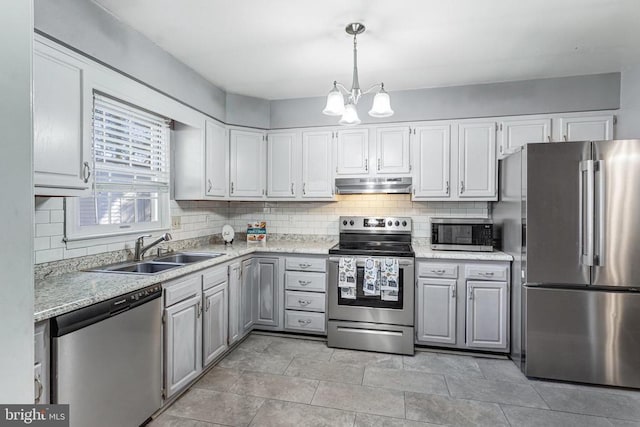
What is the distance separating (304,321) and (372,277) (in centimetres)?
86

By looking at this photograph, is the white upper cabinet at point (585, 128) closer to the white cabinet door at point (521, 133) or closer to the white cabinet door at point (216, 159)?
the white cabinet door at point (521, 133)

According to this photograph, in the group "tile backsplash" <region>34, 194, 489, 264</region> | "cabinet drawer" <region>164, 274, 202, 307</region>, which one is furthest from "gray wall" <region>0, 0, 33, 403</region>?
"tile backsplash" <region>34, 194, 489, 264</region>

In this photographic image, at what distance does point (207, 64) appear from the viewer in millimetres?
2883

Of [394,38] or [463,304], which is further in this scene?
[463,304]

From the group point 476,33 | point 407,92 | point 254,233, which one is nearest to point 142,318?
point 254,233

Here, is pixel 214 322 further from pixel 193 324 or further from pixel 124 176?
pixel 124 176

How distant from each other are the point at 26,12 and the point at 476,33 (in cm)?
255

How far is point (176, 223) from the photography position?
3189 millimetres

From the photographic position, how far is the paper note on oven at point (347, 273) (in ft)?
10.3

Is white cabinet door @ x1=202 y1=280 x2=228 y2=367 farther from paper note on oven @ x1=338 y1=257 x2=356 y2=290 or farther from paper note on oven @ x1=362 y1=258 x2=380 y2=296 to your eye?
paper note on oven @ x1=362 y1=258 x2=380 y2=296

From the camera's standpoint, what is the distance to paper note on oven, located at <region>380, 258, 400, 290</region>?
304 centimetres

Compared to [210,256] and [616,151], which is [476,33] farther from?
[210,256]

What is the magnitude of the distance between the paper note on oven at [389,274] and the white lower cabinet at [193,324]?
141 cm

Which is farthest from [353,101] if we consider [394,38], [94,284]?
[94,284]
